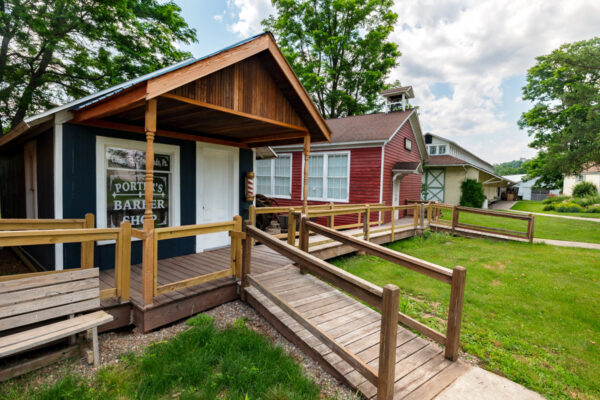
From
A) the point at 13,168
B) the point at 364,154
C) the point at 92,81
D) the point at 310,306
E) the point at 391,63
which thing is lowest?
the point at 310,306

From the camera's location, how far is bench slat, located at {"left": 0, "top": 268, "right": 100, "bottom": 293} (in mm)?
2585

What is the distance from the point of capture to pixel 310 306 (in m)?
3.90

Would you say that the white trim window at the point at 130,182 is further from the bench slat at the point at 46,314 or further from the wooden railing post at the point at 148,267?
the bench slat at the point at 46,314

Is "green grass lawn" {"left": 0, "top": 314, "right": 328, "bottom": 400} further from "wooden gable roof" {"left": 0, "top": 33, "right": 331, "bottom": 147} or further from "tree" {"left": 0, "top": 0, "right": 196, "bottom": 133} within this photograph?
"tree" {"left": 0, "top": 0, "right": 196, "bottom": 133}

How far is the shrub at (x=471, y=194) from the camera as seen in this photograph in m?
18.3

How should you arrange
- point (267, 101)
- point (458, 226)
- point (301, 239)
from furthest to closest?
1. point (458, 226)
2. point (301, 239)
3. point (267, 101)

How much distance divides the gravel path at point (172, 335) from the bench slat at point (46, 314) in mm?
498

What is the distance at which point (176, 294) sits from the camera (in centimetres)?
375

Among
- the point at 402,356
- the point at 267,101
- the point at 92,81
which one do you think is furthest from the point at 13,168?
the point at 402,356

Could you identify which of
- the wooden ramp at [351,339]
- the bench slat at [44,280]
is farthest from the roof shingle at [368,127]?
the bench slat at [44,280]

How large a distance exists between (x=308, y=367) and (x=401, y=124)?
433 inches

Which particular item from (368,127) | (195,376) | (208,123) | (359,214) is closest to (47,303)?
(195,376)

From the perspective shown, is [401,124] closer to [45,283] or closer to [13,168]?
[45,283]

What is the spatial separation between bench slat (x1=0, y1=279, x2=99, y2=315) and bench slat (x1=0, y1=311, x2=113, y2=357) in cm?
30
